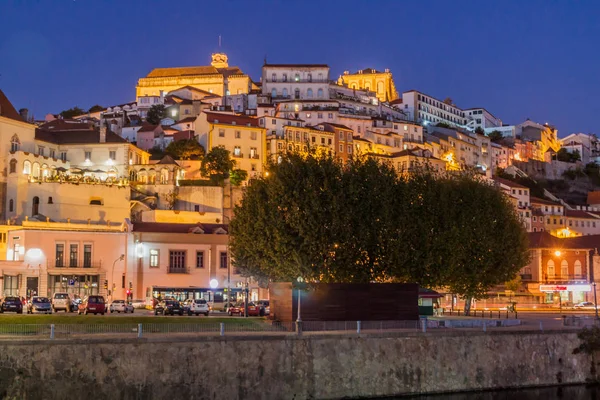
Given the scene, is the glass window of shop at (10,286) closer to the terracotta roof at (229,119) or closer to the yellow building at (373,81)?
the terracotta roof at (229,119)

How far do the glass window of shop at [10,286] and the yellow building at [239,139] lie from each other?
48475 millimetres

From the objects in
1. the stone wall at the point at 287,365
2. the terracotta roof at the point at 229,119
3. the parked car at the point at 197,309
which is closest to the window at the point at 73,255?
the parked car at the point at 197,309

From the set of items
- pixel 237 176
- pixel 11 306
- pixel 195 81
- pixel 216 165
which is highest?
pixel 195 81

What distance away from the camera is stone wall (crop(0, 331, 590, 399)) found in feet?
108

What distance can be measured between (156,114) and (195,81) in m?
28.6

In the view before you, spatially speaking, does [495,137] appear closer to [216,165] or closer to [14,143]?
[216,165]

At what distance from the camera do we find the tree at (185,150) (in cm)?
11650

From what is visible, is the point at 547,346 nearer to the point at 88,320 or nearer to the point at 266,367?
the point at 266,367

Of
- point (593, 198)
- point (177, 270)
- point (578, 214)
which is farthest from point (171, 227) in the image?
point (593, 198)

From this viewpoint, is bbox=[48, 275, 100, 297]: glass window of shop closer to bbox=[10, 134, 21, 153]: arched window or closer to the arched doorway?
the arched doorway

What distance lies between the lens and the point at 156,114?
152 meters

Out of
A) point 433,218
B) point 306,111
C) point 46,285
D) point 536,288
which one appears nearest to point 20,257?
point 46,285

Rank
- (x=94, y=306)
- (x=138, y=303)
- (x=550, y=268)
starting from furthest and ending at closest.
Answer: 1. (x=550, y=268)
2. (x=138, y=303)
3. (x=94, y=306)

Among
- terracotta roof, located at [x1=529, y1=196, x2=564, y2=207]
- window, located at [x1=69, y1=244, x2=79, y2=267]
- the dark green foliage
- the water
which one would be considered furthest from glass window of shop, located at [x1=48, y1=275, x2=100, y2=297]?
terracotta roof, located at [x1=529, y1=196, x2=564, y2=207]
